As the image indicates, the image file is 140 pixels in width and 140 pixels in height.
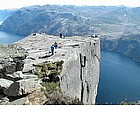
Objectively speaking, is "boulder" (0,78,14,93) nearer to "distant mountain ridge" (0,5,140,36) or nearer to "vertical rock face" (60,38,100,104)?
"vertical rock face" (60,38,100,104)

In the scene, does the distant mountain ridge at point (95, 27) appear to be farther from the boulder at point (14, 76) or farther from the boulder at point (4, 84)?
the boulder at point (4, 84)

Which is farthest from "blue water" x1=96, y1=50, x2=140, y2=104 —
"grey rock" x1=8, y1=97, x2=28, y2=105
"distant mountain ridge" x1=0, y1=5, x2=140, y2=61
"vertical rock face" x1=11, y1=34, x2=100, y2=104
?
"distant mountain ridge" x1=0, y1=5, x2=140, y2=61

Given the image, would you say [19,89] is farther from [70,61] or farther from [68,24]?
[68,24]

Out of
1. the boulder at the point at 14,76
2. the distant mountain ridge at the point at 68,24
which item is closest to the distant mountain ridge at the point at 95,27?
the distant mountain ridge at the point at 68,24

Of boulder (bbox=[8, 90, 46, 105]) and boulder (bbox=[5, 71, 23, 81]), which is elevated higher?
boulder (bbox=[5, 71, 23, 81])

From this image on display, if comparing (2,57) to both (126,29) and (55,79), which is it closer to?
(55,79)
